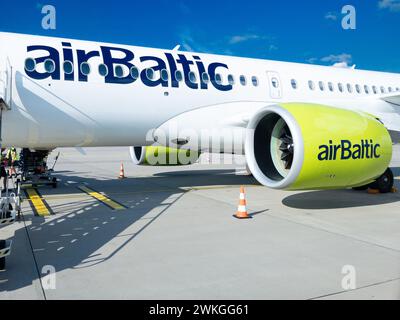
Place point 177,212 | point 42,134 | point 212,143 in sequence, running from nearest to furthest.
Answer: point 177,212 < point 42,134 < point 212,143

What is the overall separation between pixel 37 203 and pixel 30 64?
9.49ft

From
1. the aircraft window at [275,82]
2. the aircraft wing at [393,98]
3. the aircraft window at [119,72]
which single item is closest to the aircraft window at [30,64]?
the aircraft window at [119,72]

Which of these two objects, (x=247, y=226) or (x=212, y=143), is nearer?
(x=247, y=226)

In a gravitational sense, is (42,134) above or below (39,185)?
above

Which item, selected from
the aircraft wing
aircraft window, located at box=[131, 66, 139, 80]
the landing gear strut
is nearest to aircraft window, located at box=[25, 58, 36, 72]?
aircraft window, located at box=[131, 66, 139, 80]

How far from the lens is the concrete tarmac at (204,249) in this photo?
349 cm

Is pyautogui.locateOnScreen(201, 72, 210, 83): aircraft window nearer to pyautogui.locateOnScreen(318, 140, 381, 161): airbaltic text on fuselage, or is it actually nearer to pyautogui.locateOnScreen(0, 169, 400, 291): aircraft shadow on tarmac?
pyautogui.locateOnScreen(0, 169, 400, 291): aircraft shadow on tarmac

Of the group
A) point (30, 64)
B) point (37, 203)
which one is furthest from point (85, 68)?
point (37, 203)

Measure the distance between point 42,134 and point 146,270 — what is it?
16.6ft

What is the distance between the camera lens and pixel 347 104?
1059 centimetres

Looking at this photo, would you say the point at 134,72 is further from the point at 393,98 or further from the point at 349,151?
the point at 393,98

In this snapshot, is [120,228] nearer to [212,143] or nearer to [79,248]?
[79,248]
